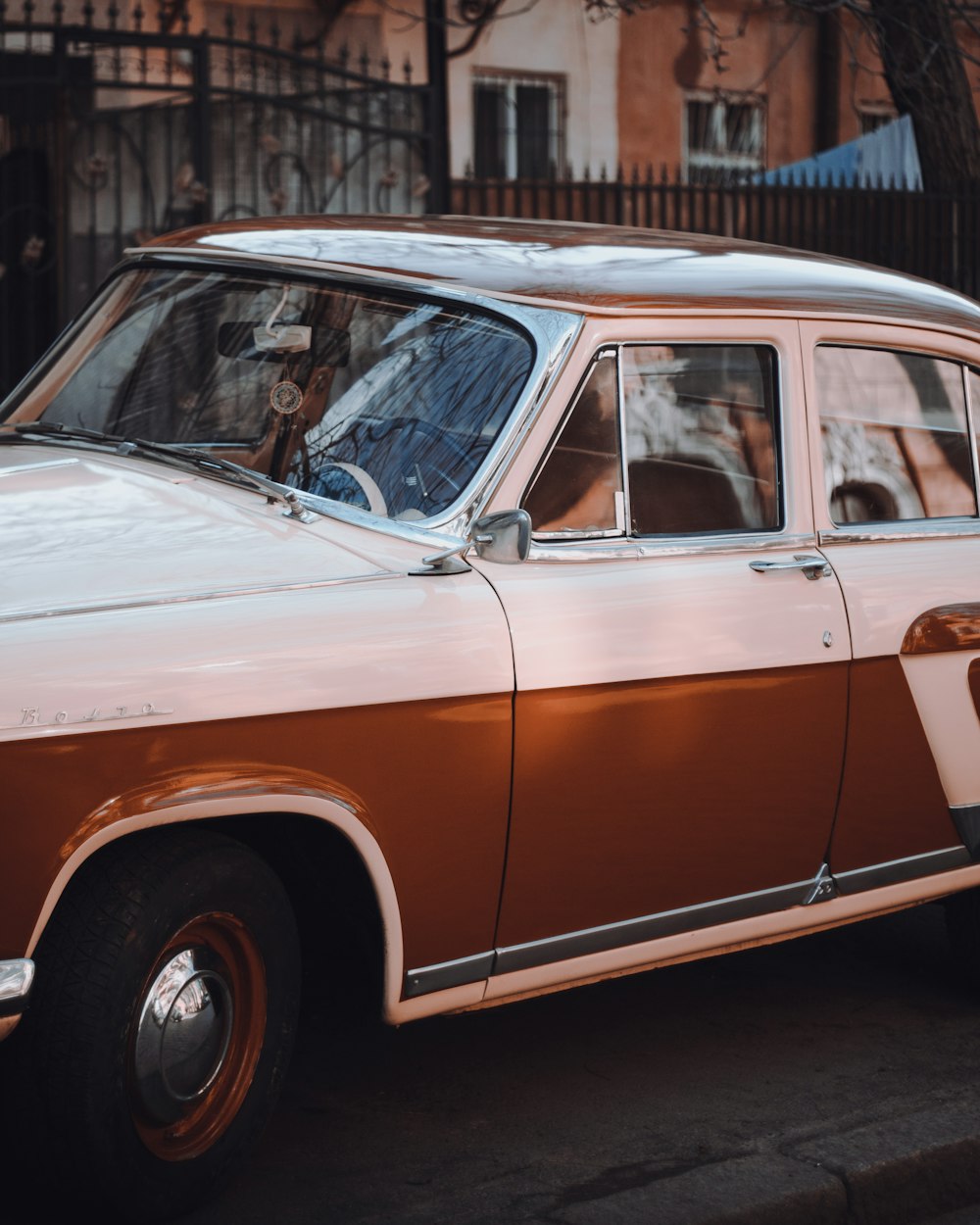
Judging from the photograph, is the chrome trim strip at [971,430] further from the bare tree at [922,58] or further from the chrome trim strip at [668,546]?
the bare tree at [922,58]

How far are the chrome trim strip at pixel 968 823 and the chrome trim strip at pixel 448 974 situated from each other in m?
1.44

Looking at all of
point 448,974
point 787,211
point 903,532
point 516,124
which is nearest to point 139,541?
point 448,974

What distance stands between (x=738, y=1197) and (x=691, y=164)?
49.5ft

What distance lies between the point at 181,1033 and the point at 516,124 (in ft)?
46.5

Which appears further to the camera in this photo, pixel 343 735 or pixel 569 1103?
pixel 569 1103

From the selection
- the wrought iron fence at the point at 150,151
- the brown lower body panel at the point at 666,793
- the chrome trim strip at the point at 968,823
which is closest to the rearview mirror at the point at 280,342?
the brown lower body panel at the point at 666,793

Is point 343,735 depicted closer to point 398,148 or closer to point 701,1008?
point 701,1008

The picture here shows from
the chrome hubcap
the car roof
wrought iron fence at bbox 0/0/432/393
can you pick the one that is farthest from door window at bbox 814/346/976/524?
wrought iron fence at bbox 0/0/432/393

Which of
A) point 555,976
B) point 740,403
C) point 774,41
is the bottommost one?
point 555,976

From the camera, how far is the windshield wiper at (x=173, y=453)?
3852mm

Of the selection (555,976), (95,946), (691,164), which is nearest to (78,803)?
(95,946)

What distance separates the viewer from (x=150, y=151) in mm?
11625

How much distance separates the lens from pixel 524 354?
3943 millimetres

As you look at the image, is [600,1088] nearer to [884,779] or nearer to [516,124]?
[884,779]
